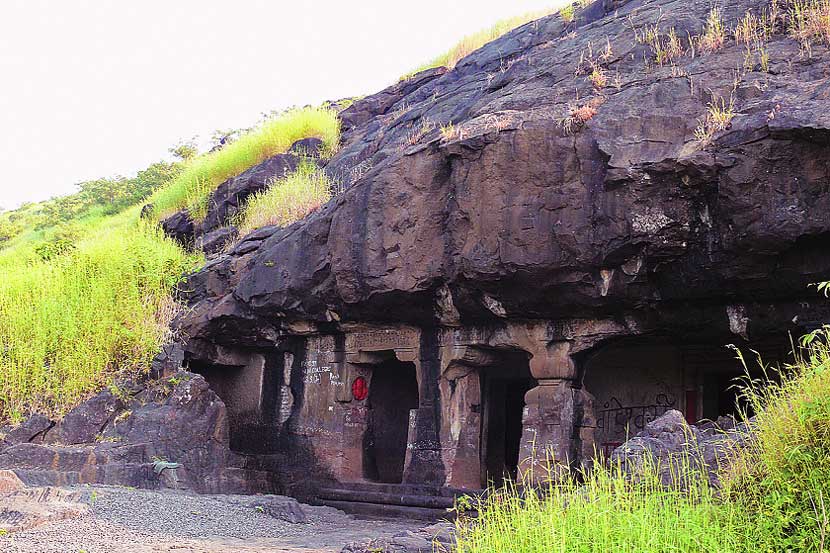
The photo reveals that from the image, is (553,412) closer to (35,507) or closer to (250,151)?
(35,507)

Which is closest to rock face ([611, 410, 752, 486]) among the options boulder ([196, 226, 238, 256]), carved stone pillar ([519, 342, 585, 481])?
carved stone pillar ([519, 342, 585, 481])

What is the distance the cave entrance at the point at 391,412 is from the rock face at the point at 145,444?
5.94 ft

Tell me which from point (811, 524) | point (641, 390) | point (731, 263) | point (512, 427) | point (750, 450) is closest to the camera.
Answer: point (811, 524)

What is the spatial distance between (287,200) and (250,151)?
4.53 m

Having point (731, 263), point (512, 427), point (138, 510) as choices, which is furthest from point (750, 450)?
point (512, 427)

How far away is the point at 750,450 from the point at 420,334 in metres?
6.02

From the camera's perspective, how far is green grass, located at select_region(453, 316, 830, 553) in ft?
14.8

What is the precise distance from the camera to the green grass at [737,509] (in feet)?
14.8

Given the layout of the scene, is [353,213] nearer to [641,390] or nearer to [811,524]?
[641,390]

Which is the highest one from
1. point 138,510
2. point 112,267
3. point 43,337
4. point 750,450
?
point 112,267

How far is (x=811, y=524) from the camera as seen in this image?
4.45m

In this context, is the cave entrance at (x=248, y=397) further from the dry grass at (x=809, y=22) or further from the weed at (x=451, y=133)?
the dry grass at (x=809, y=22)

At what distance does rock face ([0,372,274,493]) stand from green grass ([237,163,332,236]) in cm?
301

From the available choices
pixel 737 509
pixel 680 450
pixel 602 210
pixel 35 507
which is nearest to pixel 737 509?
pixel 737 509
